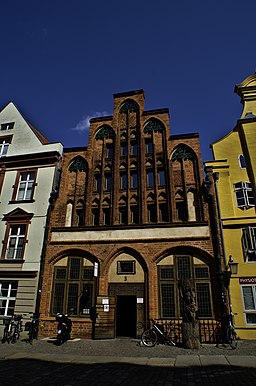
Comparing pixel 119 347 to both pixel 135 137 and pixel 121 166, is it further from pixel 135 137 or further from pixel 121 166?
pixel 135 137

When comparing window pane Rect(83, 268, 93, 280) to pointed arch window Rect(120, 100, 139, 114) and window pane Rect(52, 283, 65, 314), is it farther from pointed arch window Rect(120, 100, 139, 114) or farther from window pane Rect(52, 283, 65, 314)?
pointed arch window Rect(120, 100, 139, 114)

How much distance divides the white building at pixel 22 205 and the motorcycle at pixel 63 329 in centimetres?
289

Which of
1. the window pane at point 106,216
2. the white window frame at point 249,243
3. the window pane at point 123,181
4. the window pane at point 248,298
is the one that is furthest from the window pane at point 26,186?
the window pane at point 248,298

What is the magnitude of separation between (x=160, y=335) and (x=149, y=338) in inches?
Answer: 26.8

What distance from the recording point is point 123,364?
28.8ft

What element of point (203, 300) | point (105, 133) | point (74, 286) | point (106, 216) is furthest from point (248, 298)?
point (105, 133)

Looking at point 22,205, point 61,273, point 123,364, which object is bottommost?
point 123,364

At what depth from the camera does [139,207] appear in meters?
16.3

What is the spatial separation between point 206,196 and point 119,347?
362 inches

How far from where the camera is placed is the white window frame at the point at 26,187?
18.5 meters

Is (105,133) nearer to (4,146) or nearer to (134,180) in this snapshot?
(134,180)

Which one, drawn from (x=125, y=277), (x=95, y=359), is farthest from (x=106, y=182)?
(x=95, y=359)

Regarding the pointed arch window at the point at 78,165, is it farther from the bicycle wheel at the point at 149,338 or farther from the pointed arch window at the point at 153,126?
the bicycle wheel at the point at 149,338

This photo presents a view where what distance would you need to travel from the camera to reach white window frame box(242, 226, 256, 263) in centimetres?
1420
